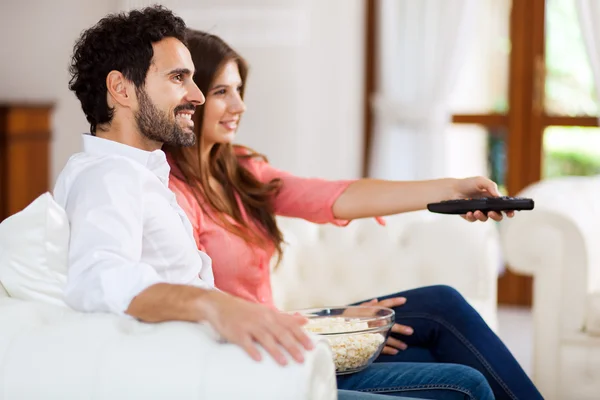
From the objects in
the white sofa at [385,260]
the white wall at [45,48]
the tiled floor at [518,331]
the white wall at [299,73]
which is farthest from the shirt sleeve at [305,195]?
the white wall at [45,48]

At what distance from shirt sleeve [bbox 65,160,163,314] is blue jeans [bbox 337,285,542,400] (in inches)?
20.8

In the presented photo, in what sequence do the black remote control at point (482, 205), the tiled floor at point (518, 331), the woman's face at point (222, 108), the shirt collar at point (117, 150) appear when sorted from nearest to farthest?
the shirt collar at point (117, 150)
the black remote control at point (482, 205)
the woman's face at point (222, 108)
the tiled floor at point (518, 331)

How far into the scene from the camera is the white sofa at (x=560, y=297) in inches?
117

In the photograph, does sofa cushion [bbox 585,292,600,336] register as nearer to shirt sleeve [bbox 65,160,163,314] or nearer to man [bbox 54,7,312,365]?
man [bbox 54,7,312,365]

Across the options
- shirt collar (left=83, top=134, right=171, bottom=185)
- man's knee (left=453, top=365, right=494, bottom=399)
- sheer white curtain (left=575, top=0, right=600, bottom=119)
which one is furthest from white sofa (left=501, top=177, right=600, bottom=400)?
shirt collar (left=83, top=134, right=171, bottom=185)

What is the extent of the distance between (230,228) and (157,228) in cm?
56

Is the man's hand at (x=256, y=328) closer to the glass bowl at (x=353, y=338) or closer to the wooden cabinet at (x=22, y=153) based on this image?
the glass bowl at (x=353, y=338)

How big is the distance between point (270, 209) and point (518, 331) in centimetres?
247

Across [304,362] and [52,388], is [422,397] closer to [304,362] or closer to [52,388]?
[304,362]

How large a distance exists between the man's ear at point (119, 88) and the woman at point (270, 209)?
0.42 metres

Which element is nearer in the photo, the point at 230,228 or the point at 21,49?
the point at 230,228

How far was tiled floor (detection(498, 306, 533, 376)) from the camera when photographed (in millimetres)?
3951

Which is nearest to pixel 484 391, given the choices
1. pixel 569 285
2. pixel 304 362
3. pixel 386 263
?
pixel 304 362

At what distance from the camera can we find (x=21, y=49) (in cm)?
538
